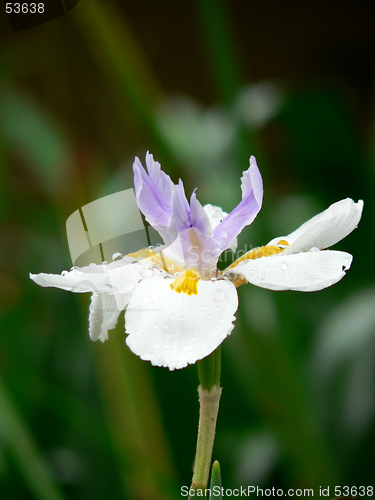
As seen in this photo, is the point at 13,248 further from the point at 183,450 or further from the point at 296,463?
the point at 296,463

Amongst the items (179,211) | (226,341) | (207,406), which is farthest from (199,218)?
(226,341)

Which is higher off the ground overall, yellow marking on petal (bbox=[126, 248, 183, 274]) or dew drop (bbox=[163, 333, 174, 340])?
yellow marking on petal (bbox=[126, 248, 183, 274])

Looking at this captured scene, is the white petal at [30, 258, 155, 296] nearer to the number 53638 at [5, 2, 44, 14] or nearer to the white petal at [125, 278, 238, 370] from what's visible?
the white petal at [125, 278, 238, 370]

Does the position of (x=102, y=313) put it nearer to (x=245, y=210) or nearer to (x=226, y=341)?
(x=245, y=210)

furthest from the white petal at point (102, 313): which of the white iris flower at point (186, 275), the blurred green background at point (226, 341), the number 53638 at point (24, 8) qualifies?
the number 53638 at point (24, 8)

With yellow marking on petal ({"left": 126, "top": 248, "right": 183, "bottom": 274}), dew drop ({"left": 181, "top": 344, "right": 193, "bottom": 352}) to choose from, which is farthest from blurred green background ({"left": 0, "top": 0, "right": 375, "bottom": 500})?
dew drop ({"left": 181, "top": 344, "right": 193, "bottom": 352})

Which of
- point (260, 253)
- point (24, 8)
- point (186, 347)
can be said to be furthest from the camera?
point (24, 8)

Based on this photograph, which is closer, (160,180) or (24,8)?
(160,180)
